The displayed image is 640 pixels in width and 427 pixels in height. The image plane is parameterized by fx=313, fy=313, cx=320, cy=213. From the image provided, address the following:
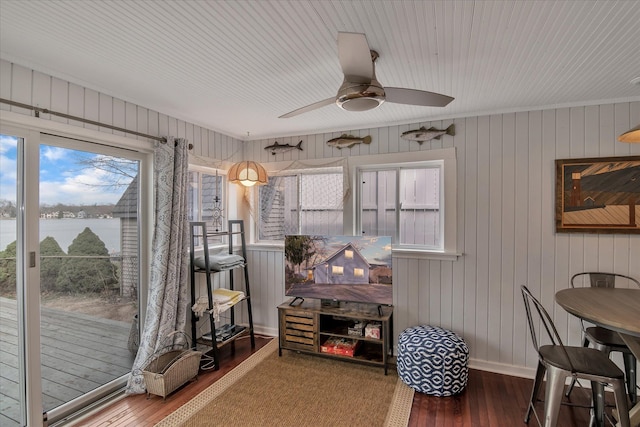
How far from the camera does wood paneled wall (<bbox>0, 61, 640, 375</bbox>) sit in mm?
2627

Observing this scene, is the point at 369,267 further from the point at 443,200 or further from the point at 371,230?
the point at 443,200

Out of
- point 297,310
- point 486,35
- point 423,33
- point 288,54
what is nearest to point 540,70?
point 486,35

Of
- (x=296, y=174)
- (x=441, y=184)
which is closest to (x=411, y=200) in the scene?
(x=441, y=184)

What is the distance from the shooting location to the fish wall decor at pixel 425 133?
3.04 meters

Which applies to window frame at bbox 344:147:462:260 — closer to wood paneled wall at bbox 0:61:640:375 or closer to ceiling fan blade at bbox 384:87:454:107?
wood paneled wall at bbox 0:61:640:375

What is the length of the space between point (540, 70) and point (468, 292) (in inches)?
76.7

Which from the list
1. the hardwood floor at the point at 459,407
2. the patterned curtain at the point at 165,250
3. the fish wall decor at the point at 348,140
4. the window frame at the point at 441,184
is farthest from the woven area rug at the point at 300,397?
the fish wall decor at the point at 348,140

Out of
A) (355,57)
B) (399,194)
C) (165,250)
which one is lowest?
(165,250)

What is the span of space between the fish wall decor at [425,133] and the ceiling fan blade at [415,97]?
49.0 inches

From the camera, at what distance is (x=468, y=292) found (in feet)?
9.88

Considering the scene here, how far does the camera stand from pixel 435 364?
8.29 feet

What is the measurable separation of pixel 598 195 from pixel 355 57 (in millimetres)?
2528

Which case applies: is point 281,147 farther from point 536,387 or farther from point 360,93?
point 536,387

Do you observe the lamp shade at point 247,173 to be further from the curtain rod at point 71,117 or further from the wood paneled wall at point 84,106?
the curtain rod at point 71,117
